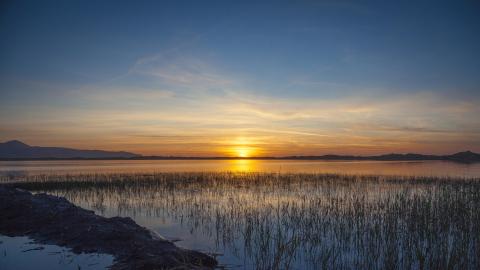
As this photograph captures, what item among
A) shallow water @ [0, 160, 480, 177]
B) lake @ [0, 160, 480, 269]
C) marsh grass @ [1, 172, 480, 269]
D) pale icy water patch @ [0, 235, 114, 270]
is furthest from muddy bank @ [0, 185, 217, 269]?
shallow water @ [0, 160, 480, 177]

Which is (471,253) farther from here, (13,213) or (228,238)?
(13,213)

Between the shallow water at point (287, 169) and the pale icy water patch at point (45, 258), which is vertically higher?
the shallow water at point (287, 169)

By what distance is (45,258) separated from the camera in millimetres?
8797

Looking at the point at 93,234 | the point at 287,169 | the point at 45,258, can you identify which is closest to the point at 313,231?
the point at 93,234

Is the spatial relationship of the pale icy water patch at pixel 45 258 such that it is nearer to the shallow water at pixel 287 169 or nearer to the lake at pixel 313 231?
the lake at pixel 313 231

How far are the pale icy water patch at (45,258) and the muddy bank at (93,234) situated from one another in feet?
0.98

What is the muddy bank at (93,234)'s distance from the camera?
8000 mm

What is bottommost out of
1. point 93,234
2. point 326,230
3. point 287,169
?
point 326,230

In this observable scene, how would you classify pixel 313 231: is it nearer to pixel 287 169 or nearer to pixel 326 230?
pixel 326 230

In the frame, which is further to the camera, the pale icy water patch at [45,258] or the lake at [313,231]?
the lake at [313,231]

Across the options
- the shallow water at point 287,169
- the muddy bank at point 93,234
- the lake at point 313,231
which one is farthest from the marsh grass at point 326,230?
the shallow water at point 287,169

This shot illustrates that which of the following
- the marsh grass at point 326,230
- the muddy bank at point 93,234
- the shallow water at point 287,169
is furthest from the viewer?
the shallow water at point 287,169

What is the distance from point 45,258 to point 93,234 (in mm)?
1451

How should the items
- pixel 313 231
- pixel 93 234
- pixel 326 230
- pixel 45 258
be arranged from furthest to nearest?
pixel 326 230 < pixel 313 231 < pixel 93 234 < pixel 45 258
